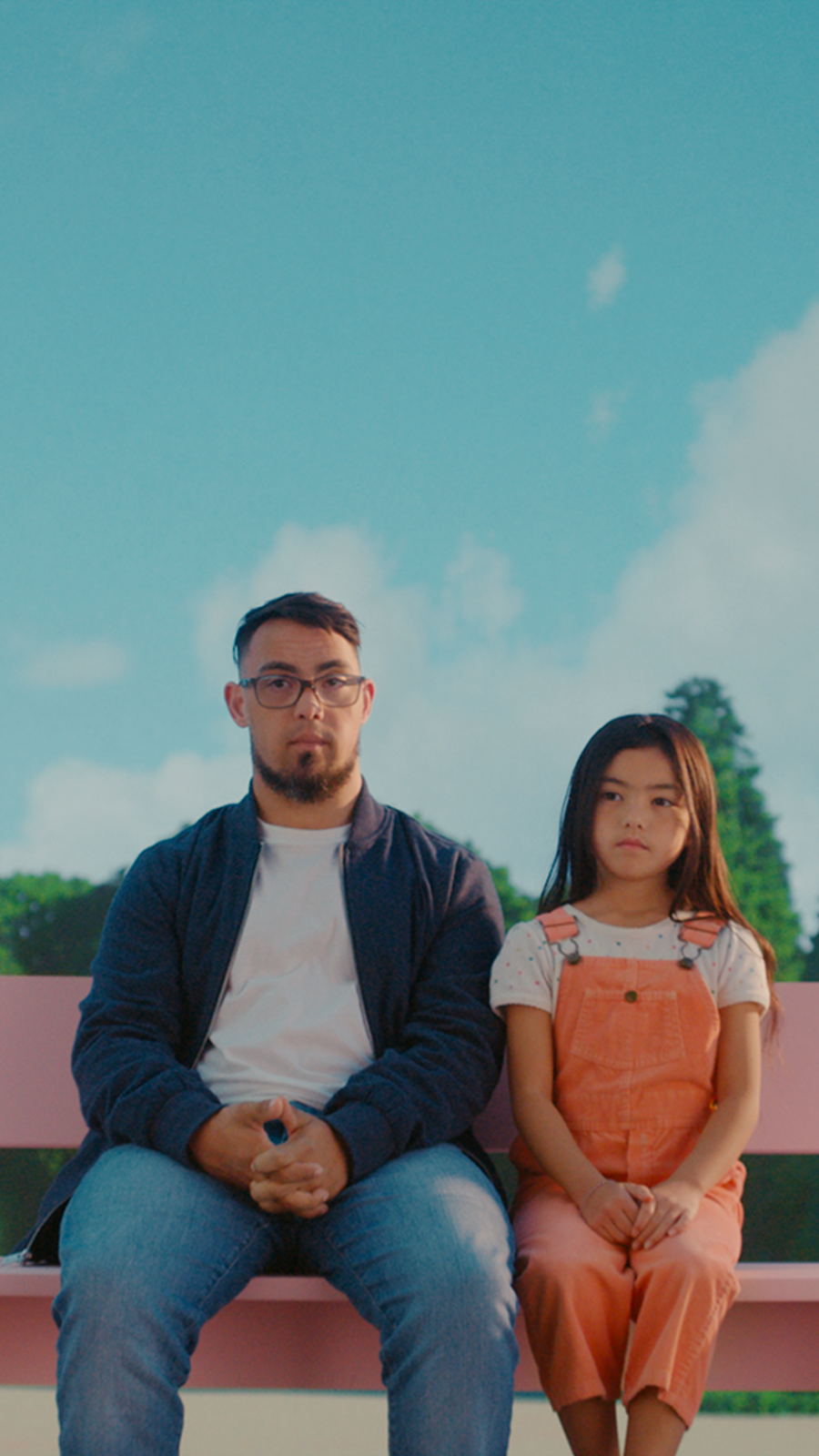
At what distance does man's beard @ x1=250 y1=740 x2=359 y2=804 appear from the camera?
266 cm

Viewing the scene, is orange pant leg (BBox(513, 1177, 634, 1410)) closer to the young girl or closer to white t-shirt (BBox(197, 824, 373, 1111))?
the young girl

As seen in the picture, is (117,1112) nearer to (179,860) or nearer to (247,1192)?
(247,1192)

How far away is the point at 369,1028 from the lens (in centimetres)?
245

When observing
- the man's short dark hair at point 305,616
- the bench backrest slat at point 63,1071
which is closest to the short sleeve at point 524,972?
the bench backrest slat at point 63,1071

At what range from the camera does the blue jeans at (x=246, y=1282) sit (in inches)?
71.9

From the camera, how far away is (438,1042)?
237 centimetres

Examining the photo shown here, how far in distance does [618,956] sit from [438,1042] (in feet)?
1.34

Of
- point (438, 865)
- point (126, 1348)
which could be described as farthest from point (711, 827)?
point (126, 1348)

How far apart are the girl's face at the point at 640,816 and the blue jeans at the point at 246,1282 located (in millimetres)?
705

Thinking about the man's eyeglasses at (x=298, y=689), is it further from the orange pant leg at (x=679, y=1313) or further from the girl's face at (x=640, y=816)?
the orange pant leg at (x=679, y=1313)

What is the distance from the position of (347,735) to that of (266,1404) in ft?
18.7

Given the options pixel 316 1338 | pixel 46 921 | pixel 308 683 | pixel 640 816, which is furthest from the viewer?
pixel 46 921

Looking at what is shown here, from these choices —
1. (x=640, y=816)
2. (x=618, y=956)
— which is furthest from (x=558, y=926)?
(x=640, y=816)

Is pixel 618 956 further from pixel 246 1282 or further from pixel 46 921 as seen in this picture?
pixel 46 921
